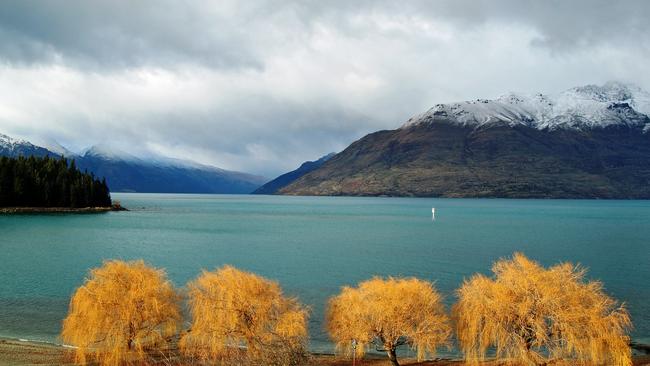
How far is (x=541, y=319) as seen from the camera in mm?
30031

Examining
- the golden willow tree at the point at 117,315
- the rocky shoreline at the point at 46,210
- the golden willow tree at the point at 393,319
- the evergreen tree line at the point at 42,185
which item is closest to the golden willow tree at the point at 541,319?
the golden willow tree at the point at 393,319

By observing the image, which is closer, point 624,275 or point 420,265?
point 624,275

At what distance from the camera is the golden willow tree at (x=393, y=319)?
1260 inches

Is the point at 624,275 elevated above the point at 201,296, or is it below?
below

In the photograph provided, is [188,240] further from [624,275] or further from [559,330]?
[559,330]

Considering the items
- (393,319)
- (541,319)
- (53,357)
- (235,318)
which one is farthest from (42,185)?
(541,319)

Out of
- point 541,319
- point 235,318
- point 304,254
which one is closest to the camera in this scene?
point 541,319

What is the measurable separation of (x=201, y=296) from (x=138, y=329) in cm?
440

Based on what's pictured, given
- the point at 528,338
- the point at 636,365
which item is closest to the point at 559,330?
the point at 528,338

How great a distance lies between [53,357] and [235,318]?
11.8 metres

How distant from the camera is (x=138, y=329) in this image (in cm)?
3195

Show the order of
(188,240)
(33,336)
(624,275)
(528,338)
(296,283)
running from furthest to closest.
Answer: (188,240) → (624,275) → (296,283) → (33,336) → (528,338)

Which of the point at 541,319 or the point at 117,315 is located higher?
the point at 117,315

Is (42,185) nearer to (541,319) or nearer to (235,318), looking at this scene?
(235,318)
